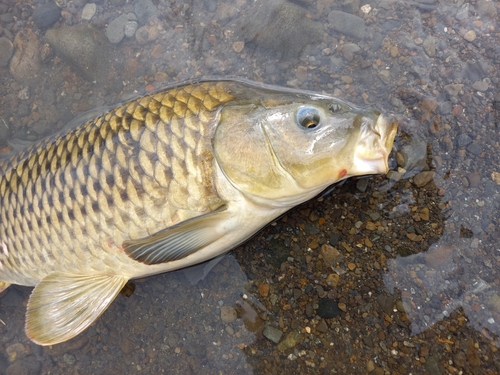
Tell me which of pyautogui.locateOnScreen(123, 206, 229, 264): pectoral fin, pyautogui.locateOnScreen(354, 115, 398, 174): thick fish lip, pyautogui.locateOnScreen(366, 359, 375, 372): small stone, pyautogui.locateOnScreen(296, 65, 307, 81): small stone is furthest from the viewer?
pyautogui.locateOnScreen(296, 65, 307, 81): small stone

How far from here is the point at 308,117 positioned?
1756 mm

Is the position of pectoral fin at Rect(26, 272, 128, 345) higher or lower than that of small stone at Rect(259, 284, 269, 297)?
higher

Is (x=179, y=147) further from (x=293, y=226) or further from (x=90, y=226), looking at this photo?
(x=293, y=226)

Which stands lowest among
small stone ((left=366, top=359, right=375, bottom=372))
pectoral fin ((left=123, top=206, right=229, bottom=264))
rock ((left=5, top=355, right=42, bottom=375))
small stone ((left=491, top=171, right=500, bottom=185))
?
rock ((left=5, top=355, right=42, bottom=375))

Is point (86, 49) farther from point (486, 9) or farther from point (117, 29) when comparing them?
point (486, 9)

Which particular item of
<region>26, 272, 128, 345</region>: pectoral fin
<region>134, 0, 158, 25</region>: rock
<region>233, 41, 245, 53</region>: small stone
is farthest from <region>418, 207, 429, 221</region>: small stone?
<region>134, 0, 158, 25</region>: rock

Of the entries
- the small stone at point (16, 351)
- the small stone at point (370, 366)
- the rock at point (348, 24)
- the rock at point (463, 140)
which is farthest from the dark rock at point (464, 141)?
the small stone at point (16, 351)

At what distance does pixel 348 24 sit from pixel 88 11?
154 centimetres

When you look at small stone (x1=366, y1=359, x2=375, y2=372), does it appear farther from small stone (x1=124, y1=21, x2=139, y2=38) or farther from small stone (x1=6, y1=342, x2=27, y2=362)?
small stone (x1=124, y1=21, x2=139, y2=38)

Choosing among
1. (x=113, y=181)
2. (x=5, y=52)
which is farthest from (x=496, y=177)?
(x=5, y=52)

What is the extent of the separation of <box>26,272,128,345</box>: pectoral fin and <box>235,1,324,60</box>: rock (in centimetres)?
143

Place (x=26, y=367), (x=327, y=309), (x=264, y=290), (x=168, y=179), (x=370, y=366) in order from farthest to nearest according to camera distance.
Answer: (x=26, y=367) → (x=264, y=290) → (x=327, y=309) → (x=370, y=366) → (x=168, y=179)

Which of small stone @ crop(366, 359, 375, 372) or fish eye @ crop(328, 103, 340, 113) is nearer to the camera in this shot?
fish eye @ crop(328, 103, 340, 113)

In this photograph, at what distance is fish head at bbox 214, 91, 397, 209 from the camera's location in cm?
170
